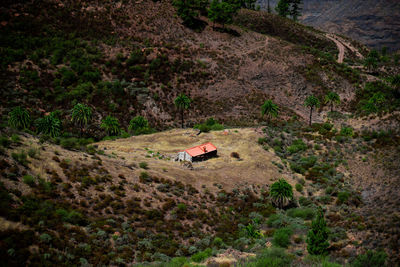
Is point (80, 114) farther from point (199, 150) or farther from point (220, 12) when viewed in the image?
point (220, 12)

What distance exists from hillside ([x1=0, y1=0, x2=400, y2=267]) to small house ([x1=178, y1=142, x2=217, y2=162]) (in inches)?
70.1

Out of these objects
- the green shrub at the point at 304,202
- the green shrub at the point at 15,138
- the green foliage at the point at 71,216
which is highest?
the green shrub at the point at 15,138

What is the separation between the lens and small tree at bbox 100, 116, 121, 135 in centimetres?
6554

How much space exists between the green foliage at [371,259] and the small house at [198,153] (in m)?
31.7

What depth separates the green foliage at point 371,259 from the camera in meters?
24.1

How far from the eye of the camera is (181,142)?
205ft

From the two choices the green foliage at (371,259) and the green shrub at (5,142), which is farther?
the green shrub at (5,142)

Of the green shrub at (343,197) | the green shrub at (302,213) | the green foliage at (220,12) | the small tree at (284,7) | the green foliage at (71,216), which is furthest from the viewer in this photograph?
the small tree at (284,7)

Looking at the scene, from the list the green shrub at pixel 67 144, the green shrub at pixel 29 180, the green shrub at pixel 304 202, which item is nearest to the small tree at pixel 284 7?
the green shrub at pixel 304 202

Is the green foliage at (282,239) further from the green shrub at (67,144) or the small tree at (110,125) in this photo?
the small tree at (110,125)

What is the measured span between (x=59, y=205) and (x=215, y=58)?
78.9 meters

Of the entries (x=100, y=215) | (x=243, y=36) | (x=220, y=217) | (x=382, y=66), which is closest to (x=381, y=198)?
(x=220, y=217)

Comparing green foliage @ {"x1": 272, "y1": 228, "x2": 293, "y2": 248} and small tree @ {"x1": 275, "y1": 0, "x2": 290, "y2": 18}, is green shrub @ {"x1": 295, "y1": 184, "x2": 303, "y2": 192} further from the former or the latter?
small tree @ {"x1": 275, "y1": 0, "x2": 290, "y2": 18}

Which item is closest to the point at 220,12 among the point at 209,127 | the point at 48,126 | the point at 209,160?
the point at 209,127
